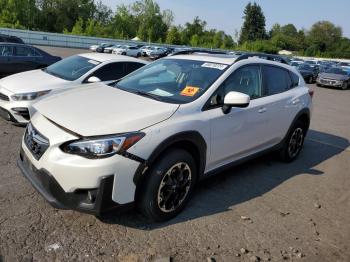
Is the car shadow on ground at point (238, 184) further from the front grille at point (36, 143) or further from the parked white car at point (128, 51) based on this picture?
the parked white car at point (128, 51)

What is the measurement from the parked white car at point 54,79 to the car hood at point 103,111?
2.19 metres

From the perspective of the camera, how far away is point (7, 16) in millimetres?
74438

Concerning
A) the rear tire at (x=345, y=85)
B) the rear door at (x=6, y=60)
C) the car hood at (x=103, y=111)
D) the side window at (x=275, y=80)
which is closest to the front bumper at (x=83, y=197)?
the car hood at (x=103, y=111)

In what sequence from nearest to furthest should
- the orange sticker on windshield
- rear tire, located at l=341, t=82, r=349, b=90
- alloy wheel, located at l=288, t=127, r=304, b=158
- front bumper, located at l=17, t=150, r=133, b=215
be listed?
front bumper, located at l=17, t=150, r=133, b=215 < the orange sticker on windshield < alloy wheel, located at l=288, t=127, r=304, b=158 < rear tire, located at l=341, t=82, r=349, b=90

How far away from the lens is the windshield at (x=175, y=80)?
13.6 ft

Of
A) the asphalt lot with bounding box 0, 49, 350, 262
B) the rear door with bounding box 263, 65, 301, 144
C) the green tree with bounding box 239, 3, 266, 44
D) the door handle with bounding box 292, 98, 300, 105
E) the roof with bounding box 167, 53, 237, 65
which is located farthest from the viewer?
the green tree with bounding box 239, 3, 266, 44

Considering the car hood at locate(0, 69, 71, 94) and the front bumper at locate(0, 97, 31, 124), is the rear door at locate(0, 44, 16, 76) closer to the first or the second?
the car hood at locate(0, 69, 71, 94)

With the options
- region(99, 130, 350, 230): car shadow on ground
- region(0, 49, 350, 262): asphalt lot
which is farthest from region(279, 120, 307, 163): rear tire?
Answer: region(0, 49, 350, 262): asphalt lot

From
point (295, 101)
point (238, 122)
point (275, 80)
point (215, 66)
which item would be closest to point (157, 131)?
point (238, 122)

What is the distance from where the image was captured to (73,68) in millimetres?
7785

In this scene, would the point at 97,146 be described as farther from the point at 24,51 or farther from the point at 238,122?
the point at 24,51

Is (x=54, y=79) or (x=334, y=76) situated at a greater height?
(x=54, y=79)

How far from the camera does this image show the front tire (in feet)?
11.6

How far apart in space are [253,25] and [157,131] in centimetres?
12873
